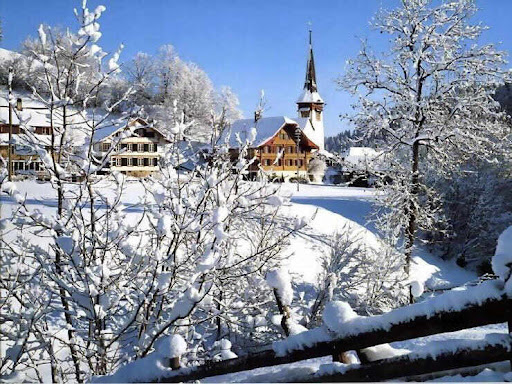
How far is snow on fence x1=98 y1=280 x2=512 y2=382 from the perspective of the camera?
1142mm

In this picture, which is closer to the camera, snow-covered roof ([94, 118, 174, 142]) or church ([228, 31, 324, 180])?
snow-covered roof ([94, 118, 174, 142])

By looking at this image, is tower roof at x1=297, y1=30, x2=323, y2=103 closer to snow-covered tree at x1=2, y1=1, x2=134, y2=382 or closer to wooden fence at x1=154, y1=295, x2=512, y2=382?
snow-covered tree at x1=2, y1=1, x2=134, y2=382

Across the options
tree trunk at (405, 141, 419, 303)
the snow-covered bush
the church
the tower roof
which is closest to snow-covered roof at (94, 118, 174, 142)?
tree trunk at (405, 141, 419, 303)

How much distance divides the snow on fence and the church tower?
63.8 feet

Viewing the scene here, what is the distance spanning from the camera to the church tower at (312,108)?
2144cm

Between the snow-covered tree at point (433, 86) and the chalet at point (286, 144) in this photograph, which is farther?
the chalet at point (286, 144)

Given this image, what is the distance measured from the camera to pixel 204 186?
3.32 m

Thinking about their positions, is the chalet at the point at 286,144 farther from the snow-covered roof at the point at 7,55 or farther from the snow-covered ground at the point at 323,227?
the snow-covered roof at the point at 7,55

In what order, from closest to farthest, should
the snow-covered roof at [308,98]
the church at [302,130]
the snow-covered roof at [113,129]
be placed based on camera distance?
the snow-covered roof at [113,129], the church at [302,130], the snow-covered roof at [308,98]

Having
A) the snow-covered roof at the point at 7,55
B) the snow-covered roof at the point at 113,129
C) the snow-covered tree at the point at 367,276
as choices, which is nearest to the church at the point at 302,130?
the snow-covered tree at the point at 367,276

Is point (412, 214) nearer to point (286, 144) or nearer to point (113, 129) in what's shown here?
point (286, 144)

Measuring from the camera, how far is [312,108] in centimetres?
2258

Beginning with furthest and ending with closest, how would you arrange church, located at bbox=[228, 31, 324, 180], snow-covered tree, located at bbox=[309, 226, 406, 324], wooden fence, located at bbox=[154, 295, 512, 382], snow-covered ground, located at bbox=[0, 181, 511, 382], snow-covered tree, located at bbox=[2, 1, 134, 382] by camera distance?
church, located at bbox=[228, 31, 324, 180] < snow-covered ground, located at bbox=[0, 181, 511, 382] < snow-covered tree, located at bbox=[309, 226, 406, 324] < snow-covered tree, located at bbox=[2, 1, 134, 382] < wooden fence, located at bbox=[154, 295, 512, 382]

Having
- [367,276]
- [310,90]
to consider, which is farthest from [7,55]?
[310,90]
